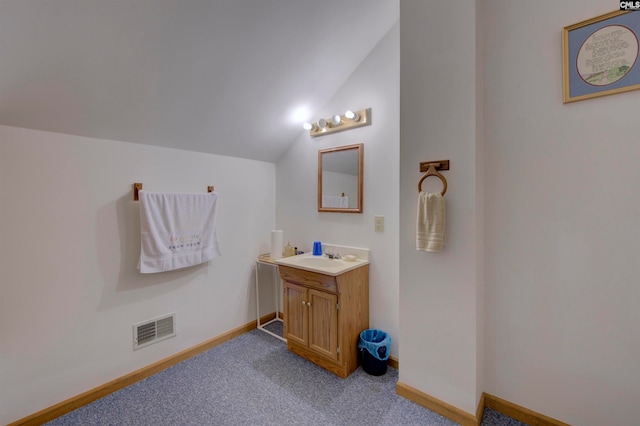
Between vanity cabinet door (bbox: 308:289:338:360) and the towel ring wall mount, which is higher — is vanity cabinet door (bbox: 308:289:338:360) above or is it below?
below

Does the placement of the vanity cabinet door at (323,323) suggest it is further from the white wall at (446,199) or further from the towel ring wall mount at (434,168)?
the towel ring wall mount at (434,168)

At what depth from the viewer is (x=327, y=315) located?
2.05m

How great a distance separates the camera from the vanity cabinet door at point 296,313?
7.23 feet

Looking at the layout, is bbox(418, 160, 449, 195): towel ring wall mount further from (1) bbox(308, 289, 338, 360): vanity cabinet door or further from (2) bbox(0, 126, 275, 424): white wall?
(2) bbox(0, 126, 275, 424): white wall

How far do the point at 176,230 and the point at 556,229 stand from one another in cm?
255

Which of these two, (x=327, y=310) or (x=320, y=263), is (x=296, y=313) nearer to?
(x=327, y=310)

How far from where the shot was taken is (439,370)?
1.63m

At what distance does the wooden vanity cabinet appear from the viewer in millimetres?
2004

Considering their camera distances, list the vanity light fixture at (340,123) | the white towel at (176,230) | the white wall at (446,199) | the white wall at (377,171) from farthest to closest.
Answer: the vanity light fixture at (340,123) → the white wall at (377,171) → the white towel at (176,230) → the white wall at (446,199)

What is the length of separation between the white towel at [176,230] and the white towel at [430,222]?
175cm

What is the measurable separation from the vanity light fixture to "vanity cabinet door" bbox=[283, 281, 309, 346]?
147 centimetres

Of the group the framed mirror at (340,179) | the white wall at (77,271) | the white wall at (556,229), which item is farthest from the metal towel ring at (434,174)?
the white wall at (77,271)

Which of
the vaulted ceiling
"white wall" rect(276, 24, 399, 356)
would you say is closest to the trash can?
"white wall" rect(276, 24, 399, 356)

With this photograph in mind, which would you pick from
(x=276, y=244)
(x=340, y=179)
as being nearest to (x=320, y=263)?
(x=276, y=244)
